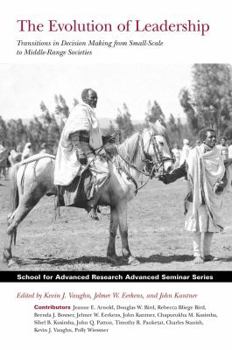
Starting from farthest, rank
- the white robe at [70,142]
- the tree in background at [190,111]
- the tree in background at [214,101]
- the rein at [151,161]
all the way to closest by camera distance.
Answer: the tree in background at [190,111]
the tree in background at [214,101]
the rein at [151,161]
the white robe at [70,142]

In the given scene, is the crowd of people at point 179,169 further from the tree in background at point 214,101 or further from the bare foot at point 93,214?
the tree in background at point 214,101

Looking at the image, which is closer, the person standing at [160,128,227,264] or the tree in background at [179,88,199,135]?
the person standing at [160,128,227,264]

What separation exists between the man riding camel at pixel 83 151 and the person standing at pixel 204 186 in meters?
1.09

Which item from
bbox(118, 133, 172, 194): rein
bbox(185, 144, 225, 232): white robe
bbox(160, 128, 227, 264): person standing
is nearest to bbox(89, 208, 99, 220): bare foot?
bbox(118, 133, 172, 194): rein

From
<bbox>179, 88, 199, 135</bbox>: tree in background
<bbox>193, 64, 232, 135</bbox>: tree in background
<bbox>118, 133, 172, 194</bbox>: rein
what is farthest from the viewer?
<bbox>179, 88, 199, 135</bbox>: tree in background

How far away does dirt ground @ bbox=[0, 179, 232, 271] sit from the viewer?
8.17 m

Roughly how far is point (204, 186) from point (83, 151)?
2068 mm

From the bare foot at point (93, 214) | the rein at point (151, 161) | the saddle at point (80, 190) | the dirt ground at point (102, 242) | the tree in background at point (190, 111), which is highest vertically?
the tree in background at point (190, 111)

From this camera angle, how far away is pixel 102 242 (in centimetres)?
998

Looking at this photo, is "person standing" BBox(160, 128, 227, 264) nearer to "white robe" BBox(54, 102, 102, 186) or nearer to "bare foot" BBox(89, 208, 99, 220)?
"bare foot" BBox(89, 208, 99, 220)

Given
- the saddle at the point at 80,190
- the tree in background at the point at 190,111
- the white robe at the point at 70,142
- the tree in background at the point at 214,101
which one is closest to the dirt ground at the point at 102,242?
the saddle at the point at 80,190

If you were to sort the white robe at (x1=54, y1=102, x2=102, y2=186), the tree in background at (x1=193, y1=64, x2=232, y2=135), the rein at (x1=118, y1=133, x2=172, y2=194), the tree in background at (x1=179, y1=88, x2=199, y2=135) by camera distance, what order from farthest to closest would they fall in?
1. the tree in background at (x1=179, y1=88, x2=199, y2=135)
2. the tree in background at (x1=193, y1=64, x2=232, y2=135)
3. the rein at (x1=118, y1=133, x2=172, y2=194)
4. the white robe at (x1=54, y1=102, x2=102, y2=186)

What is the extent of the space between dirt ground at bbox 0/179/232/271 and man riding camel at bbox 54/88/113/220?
3.29ft

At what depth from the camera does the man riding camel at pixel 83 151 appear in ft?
25.9
